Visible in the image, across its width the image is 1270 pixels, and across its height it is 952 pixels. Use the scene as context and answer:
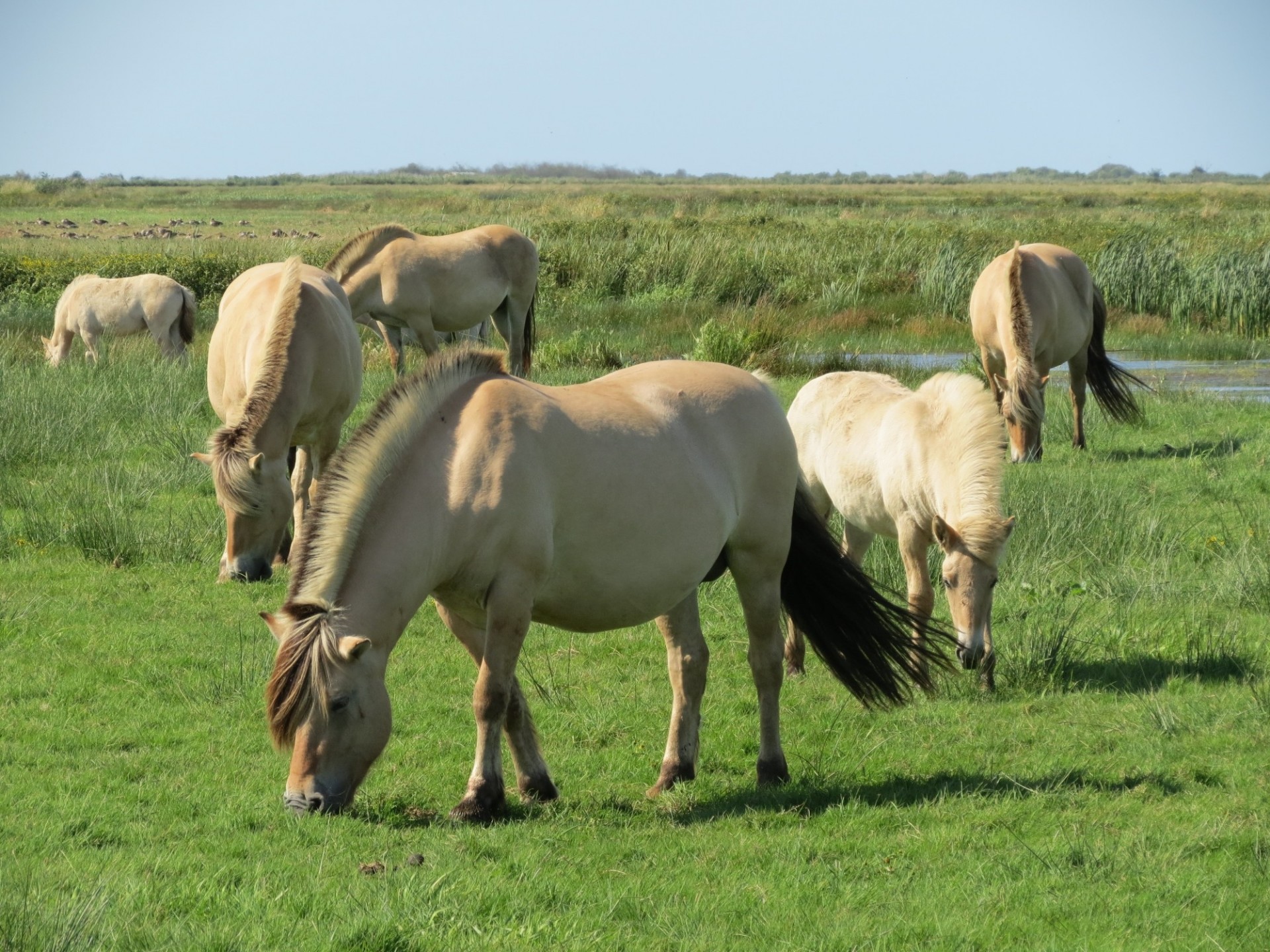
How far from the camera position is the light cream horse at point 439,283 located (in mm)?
15031

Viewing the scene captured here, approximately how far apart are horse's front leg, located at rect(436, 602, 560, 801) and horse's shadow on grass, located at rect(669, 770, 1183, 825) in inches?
21.4

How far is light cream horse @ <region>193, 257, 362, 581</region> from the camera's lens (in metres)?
7.68

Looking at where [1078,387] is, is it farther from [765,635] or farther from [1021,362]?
[765,635]

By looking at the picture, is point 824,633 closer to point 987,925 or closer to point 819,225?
point 987,925

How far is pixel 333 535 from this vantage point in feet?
14.4

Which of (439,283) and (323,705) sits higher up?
(439,283)

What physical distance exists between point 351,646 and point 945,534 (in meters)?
3.18

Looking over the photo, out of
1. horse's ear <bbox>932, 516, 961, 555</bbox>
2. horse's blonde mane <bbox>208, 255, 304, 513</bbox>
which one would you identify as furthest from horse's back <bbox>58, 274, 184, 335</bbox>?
horse's ear <bbox>932, 516, 961, 555</bbox>

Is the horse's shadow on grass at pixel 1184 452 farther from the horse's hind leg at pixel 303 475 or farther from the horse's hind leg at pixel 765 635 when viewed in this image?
the horse's hind leg at pixel 765 635

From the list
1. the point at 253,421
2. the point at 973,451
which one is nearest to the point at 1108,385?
the point at 973,451

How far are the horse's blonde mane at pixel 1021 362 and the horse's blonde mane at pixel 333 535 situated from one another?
8112mm

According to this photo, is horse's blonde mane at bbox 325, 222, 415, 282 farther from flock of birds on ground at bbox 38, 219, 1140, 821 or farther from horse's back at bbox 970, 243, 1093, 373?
horse's back at bbox 970, 243, 1093, 373

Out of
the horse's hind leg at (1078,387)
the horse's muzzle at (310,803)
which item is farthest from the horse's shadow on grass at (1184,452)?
the horse's muzzle at (310,803)

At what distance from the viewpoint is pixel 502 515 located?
4508mm
